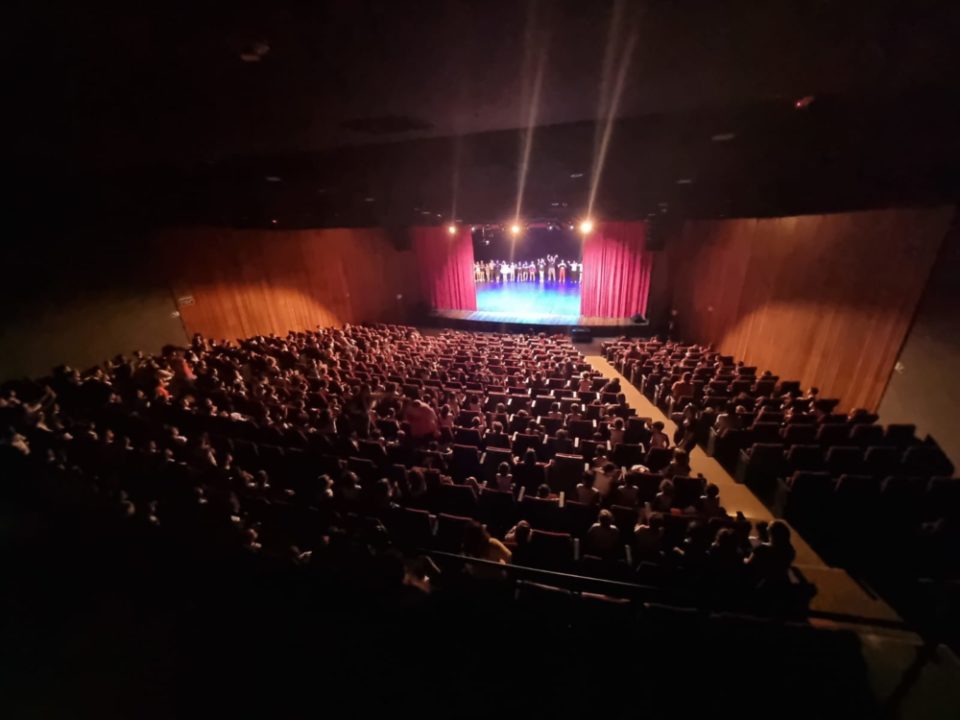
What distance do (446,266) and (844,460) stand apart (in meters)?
16.1

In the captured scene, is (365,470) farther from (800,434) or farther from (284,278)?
(284,278)

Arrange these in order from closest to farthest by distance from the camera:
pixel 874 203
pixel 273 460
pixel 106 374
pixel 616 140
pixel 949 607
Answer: pixel 949 607 → pixel 616 140 → pixel 273 460 → pixel 874 203 → pixel 106 374

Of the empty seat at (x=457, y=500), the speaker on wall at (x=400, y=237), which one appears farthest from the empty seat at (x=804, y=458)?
the speaker on wall at (x=400, y=237)

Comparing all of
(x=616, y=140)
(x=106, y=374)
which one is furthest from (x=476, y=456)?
(x=106, y=374)

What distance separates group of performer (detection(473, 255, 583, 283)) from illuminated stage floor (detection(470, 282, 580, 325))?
0.53 metres

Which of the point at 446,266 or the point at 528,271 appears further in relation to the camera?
the point at 528,271

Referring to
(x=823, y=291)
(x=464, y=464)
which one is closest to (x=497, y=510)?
(x=464, y=464)

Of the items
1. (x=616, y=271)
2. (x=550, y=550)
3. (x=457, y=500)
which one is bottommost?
(x=457, y=500)

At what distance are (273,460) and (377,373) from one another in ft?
14.0

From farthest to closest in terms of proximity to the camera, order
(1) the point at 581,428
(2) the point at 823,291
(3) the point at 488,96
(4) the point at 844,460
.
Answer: (2) the point at 823,291
(1) the point at 581,428
(4) the point at 844,460
(3) the point at 488,96

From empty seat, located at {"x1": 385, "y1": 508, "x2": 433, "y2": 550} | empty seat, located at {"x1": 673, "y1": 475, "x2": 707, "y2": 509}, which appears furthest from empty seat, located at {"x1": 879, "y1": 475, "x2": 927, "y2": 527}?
empty seat, located at {"x1": 385, "y1": 508, "x2": 433, "y2": 550}

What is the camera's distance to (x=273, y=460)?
5363 millimetres

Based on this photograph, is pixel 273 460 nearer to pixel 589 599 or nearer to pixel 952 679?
pixel 589 599

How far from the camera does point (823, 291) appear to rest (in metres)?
8.55
